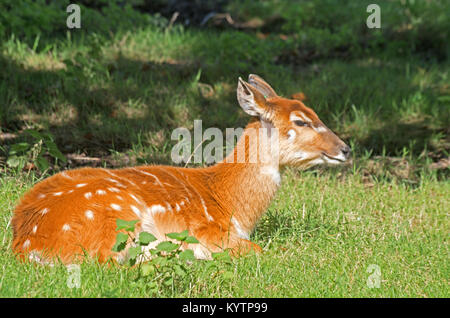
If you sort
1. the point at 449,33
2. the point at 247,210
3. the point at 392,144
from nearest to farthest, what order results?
the point at 247,210 < the point at 392,144 < the point at 449,33

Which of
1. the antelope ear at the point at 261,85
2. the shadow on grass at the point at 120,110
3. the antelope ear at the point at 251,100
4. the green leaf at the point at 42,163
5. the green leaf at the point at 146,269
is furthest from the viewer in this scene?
the shadow on grass at the point at 120,110

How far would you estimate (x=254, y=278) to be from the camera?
3.97 meters

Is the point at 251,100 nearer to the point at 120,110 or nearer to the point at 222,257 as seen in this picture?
the point at 222,257

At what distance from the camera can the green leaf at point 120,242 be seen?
3.66 meters

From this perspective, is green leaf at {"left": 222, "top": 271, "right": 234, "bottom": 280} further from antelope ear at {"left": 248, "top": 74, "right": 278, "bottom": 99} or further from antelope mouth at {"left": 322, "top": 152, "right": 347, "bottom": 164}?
antelope ear at {"left": 248, "top": 74, "right": 278, "bottom": 99}

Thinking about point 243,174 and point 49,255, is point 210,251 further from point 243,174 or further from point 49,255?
point 49,255

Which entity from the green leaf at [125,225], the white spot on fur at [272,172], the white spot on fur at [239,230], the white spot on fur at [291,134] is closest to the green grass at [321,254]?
the white spot on fur at [239,230]

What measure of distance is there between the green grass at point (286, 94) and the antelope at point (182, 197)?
162 mm

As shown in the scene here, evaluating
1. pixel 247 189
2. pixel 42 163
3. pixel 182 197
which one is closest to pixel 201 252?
pixel 182 197

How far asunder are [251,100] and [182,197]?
0.78m

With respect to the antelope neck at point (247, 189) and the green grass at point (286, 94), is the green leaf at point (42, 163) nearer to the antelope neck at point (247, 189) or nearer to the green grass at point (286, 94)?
the green grass at point (286, 94)

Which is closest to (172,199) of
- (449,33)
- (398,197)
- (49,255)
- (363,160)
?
(49,255)

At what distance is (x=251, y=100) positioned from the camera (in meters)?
4.63

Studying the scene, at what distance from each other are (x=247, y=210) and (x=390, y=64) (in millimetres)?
5053
